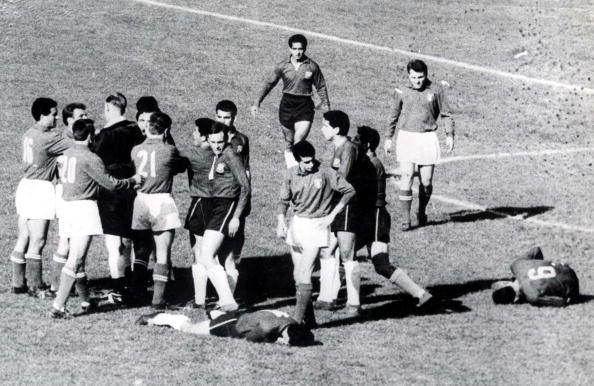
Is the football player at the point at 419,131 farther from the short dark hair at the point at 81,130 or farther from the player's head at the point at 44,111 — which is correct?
the short dark hair at the point at 81,130

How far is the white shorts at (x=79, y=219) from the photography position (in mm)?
12875

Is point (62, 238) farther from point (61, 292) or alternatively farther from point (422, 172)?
point (422, 172)

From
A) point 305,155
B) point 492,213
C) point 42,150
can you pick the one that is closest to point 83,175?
point 42,150

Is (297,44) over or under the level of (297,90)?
over

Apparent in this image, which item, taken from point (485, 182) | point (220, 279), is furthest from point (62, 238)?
point (485, 182)

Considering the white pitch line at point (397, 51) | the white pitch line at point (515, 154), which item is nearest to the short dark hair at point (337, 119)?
the white pitch line at point (515, 154)

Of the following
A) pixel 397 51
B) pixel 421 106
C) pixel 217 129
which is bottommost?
pixel 217 129

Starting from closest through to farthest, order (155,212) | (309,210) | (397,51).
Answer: (309,210) < (155,212) < (397,51)

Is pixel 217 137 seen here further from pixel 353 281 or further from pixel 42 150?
pixel 353 281

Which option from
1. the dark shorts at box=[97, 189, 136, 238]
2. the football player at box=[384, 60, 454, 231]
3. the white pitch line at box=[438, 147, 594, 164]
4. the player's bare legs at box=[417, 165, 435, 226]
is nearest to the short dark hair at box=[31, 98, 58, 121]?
the dark shorts at box=[97, 189, 136, 238]

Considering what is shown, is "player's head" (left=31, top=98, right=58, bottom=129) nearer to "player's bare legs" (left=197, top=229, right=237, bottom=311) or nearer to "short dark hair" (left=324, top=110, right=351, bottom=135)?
"player's bare legs" (left=197, top=229, right=237, bottom=311)

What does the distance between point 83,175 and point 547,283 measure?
18.9ft

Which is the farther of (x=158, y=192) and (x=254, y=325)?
(x=158, y=192)

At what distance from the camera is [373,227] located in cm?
1365
